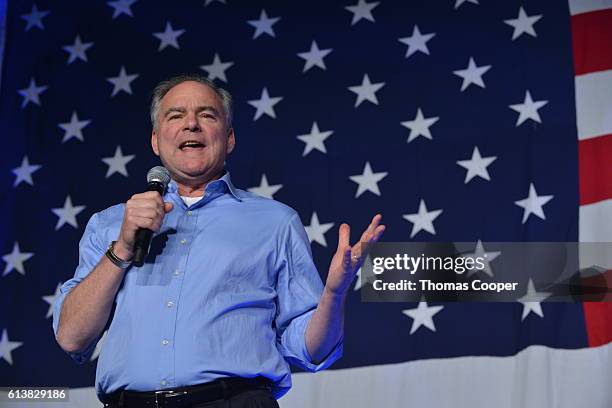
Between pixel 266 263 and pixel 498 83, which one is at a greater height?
pixel 498 83

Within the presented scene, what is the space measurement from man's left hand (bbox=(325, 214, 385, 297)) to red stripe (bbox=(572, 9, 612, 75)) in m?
2.04

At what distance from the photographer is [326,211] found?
3.20 meters

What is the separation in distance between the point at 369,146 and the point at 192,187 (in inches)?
60.8

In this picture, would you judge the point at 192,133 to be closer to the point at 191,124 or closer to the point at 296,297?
the point at 191,124

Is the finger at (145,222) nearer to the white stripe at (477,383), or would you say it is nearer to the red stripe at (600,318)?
the white stripe at (477,383)

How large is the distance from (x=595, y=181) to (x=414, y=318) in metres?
0.92

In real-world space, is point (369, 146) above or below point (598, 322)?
above

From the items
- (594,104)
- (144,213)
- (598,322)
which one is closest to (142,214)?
(144,213)

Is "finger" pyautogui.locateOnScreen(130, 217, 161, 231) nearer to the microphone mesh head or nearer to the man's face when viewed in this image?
the microphone mesh head

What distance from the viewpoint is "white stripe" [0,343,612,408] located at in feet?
9.29

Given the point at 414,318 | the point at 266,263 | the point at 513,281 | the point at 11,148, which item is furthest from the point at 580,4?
the point at 11,148

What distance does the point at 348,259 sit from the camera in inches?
56.6

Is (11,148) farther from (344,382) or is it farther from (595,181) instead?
(595,181)

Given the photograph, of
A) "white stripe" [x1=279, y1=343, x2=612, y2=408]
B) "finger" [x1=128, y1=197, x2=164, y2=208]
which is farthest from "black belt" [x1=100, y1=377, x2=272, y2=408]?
"white stripe" [x1=279, y1=343, x2=612, y2=408]
